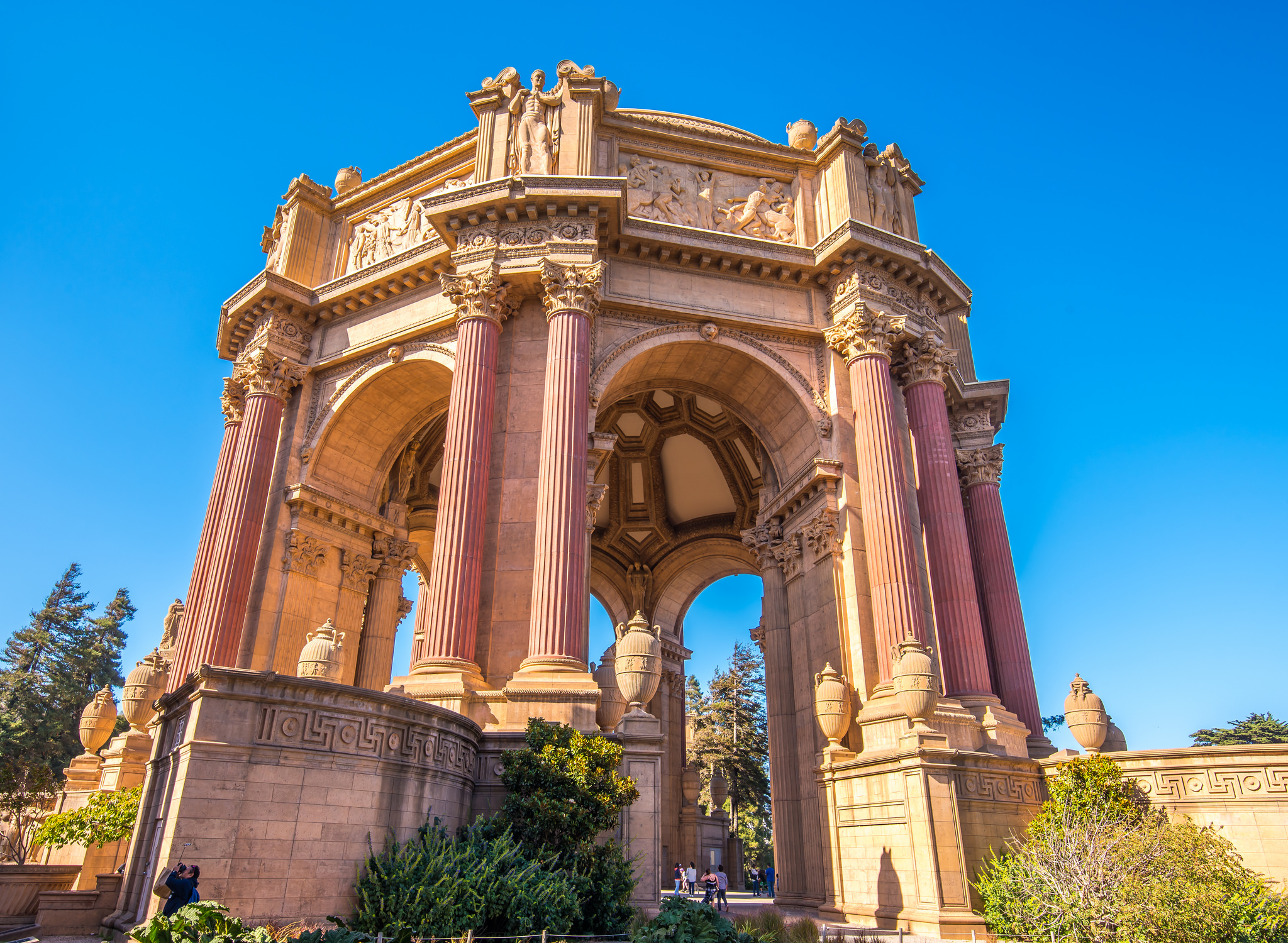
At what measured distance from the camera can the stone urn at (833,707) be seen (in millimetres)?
19609

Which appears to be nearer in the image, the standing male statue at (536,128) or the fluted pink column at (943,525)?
the fluted pink column at (943,525)

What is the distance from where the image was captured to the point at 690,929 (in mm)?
10141

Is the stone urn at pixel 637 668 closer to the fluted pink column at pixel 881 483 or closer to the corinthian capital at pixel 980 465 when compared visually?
the fluted pink column at pixel 881 483

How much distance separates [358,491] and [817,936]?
19.3 meters

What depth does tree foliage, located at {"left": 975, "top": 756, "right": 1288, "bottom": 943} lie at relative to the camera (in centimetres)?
1181

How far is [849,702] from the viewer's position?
20.0m

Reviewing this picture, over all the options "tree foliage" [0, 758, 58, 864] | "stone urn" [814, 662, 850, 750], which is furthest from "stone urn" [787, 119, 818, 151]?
"tree foliage" [0, 758, 58, 864]

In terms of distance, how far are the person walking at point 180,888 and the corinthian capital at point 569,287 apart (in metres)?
14.6

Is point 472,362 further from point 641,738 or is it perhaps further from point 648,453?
point 648,453

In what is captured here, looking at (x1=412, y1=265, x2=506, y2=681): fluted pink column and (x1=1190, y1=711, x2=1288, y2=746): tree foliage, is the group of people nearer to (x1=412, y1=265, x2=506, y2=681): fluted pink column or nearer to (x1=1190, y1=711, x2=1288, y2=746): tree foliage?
(x1=412, y1=265, x2=506, y2=681): fluted pink column

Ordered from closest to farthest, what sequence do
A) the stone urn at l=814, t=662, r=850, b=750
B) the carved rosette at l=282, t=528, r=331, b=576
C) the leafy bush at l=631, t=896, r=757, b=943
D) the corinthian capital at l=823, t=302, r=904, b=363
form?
the leafy bush at l=631, t=896, r=757, b=943
the stone urn at l=814, t=662, r=850, b=750
the corinthian capital at l=823, t=302, r=904, b=363
the carved rosette at l=282, t=528, r=331, b=576

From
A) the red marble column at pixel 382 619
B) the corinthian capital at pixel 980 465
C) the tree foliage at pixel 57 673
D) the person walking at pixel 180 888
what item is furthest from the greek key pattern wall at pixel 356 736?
the tree foliage at pixel 57 673

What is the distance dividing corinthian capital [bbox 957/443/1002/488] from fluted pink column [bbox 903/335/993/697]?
4.76 meters

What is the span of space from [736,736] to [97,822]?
139ft
